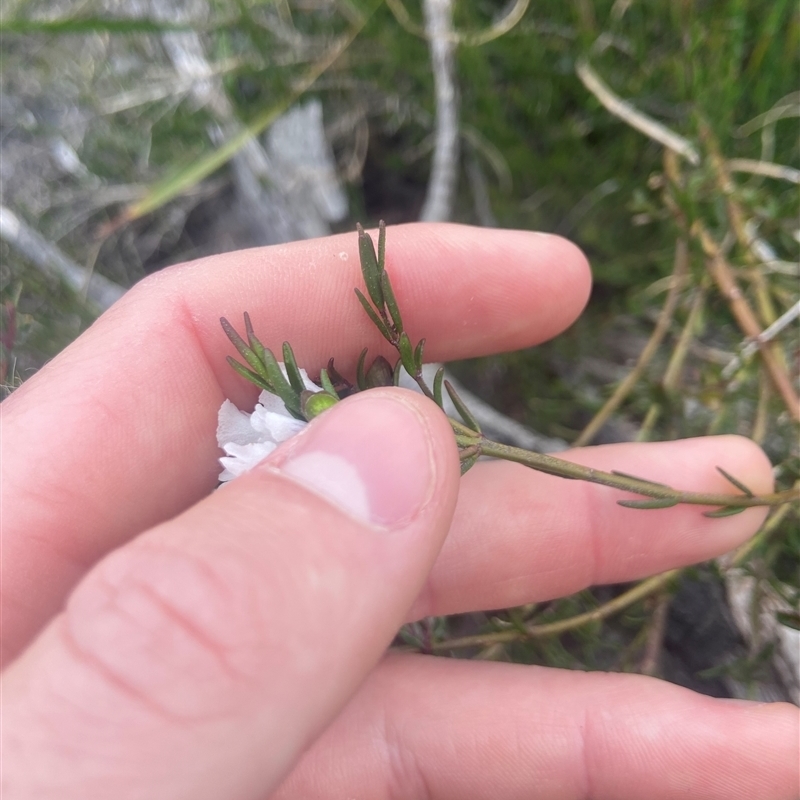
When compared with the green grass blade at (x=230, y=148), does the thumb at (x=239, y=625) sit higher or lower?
lower

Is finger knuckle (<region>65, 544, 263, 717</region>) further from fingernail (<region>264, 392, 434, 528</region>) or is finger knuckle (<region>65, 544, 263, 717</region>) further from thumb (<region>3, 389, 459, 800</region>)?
fingernail (<region>264, 392, 434, 528</region>)

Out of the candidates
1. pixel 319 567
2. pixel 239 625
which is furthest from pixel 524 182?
pixel 239 625

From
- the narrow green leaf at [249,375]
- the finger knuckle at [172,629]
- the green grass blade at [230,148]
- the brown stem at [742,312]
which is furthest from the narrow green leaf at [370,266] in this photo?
the green grass blade at [230,148]

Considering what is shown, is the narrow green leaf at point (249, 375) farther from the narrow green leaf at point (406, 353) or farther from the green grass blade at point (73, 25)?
the green grass blade at point (73, 25)

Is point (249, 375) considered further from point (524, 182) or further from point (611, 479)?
point (524, 182)

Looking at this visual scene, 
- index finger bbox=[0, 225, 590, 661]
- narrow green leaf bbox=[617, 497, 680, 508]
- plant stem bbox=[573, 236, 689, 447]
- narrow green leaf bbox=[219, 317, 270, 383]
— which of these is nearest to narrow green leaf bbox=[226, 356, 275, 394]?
narrow green leaf bbox=[219, 317, 270, 383]

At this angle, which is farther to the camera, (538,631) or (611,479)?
(538,631)

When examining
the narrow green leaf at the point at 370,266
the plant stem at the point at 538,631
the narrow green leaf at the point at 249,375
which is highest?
the narrow green leaf at the point at 370,266

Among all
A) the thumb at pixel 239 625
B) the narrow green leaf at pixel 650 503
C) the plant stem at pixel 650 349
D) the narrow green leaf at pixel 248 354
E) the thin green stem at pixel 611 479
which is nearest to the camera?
the thumb at pixel 239 625
